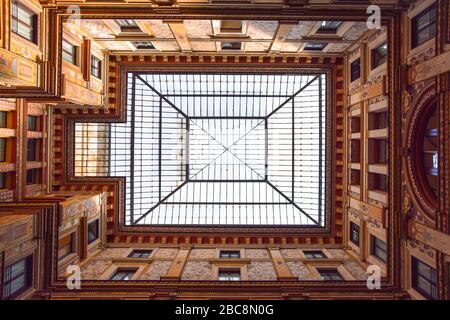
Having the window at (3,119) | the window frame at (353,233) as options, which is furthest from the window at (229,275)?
the window at (3,119)

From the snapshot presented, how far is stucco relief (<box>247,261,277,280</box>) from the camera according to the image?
19.4 m

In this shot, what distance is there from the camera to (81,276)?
64.2 feet

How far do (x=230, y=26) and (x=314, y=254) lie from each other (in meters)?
15.9

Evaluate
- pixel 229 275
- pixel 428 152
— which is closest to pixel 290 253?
pixel 229 275

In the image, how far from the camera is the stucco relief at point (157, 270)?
19469 mm

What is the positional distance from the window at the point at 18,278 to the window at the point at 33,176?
6706 millimetres

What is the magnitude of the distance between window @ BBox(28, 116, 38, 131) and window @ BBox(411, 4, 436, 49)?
21.7 metres

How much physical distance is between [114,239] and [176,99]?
473 inches

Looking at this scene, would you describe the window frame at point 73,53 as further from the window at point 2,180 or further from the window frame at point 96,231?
the window frame at point 96,231

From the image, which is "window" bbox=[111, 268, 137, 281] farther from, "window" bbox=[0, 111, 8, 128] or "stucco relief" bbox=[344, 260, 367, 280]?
"stucco relief" bbox=[344, 260, 367, 280]

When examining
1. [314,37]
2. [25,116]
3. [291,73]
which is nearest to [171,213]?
[25,116]

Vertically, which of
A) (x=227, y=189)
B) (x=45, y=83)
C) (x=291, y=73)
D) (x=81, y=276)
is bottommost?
(x=81, y=276)

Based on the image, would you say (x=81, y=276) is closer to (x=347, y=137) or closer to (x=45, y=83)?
(x=45, y=83)
